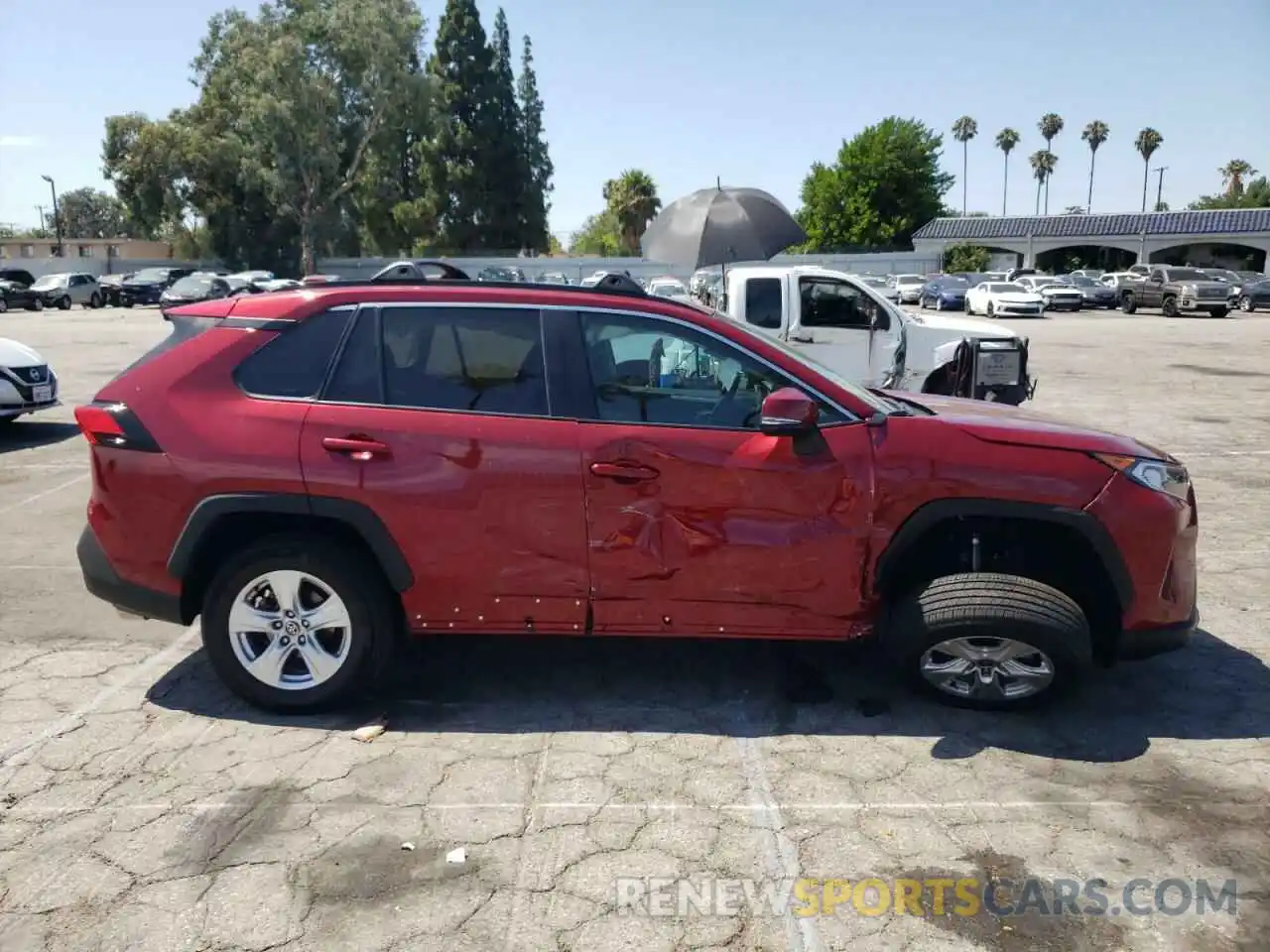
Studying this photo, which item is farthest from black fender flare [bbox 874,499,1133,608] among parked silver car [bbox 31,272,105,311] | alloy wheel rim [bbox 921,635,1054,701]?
parked silver car [bbox 31,272,105,311]

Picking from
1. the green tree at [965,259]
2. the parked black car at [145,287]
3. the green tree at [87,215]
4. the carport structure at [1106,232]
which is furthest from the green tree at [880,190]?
the green tree at [87,215]

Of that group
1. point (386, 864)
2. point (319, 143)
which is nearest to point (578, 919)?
point (386, 864)

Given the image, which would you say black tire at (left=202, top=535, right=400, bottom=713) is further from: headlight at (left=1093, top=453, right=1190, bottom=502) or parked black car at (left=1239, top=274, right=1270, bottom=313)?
parked black car at (left=1239, top=274, right=1270, bottom=313)

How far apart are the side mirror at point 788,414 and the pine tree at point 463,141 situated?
177ft

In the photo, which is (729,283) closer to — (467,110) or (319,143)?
(319,143)

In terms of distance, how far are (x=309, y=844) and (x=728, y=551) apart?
1.80m

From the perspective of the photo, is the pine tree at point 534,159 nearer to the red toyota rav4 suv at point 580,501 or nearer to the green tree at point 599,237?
the green tree at point 599,237

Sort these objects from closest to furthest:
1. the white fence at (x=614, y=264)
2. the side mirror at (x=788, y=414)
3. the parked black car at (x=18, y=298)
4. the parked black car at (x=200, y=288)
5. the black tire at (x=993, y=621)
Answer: the side mirror at (x=788, y=414) → the black tire at (x=993, y=621) → the parked black car at (x=200, y=288) → the parked black car at (x=18, y=298) → the white fence at (x=614, y=264)

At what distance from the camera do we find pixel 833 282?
10445 millimetres

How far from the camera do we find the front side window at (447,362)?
12.8ft

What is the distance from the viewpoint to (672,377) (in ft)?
13.3

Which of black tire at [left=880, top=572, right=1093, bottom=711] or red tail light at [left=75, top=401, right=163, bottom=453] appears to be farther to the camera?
red tail light at [left=75, top=401, right=163, bottom=453]

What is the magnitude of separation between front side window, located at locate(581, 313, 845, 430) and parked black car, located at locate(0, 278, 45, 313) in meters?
43.2

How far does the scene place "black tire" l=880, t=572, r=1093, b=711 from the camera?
12.5 ft
